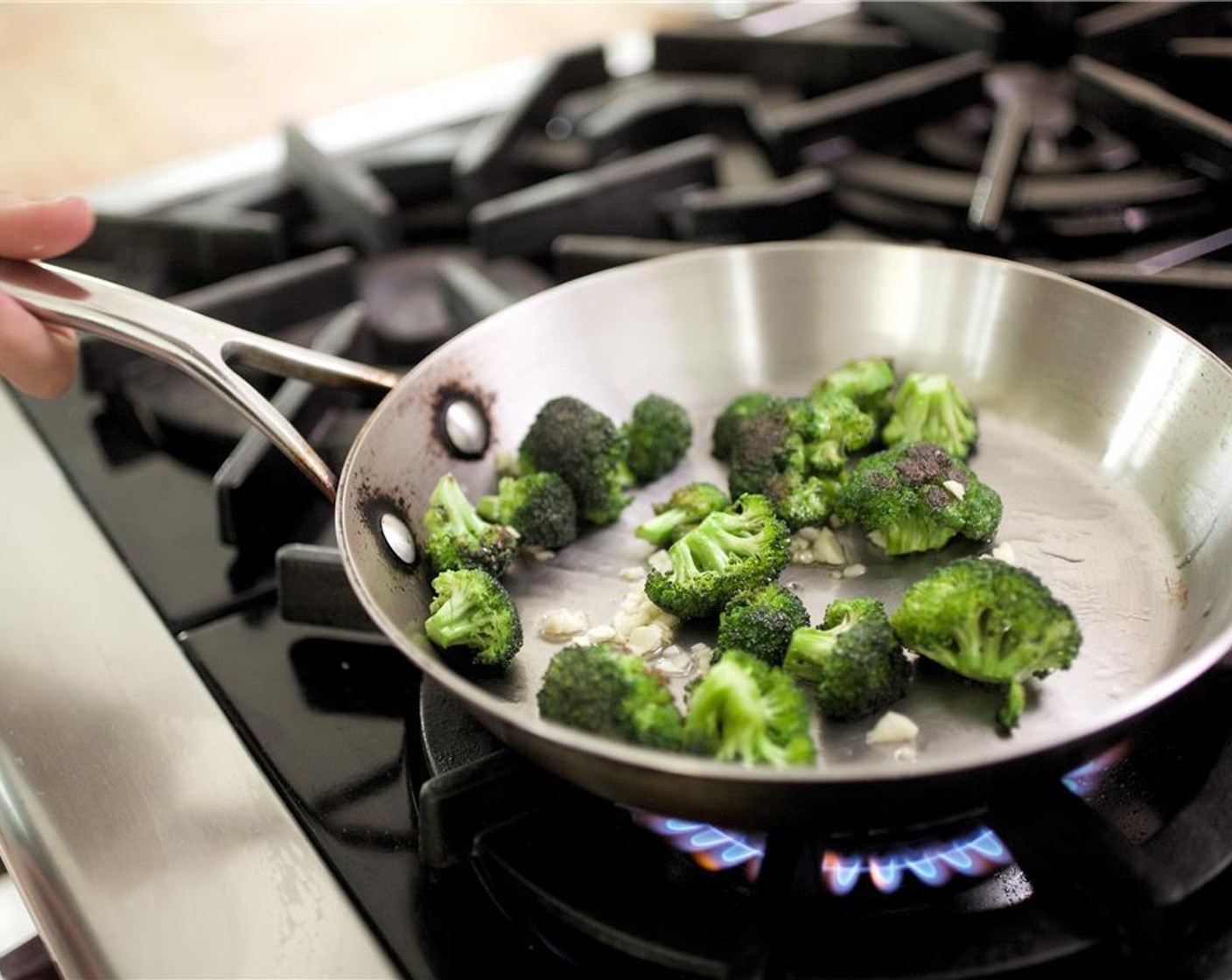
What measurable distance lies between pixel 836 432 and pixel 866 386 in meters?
0.07

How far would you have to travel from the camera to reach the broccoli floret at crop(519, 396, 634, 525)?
0.96 meters

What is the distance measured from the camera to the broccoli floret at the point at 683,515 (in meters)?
0.95

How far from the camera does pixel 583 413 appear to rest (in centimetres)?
98

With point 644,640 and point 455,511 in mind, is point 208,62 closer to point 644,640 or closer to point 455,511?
point 455,511

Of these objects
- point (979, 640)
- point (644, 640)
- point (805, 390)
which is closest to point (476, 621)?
point (644, 640)

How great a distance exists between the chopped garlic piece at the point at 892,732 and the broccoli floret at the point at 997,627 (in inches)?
2.0

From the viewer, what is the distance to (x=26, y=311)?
951 mm

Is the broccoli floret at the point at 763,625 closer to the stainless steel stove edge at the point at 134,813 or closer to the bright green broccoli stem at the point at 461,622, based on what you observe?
the bright green broccoli stem at the point at 461,622

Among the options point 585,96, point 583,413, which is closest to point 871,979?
point 583,413

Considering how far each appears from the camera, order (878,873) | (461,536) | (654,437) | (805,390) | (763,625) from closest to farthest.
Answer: (878,873) → (763,625) → (461,536) → (654,437) → (805,390)

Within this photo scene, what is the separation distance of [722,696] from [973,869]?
0.57ft

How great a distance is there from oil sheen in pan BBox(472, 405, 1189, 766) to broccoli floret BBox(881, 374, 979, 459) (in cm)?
3

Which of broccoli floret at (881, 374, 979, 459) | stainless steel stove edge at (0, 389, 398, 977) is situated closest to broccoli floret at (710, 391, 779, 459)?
broccoli floret at (881, 374, 979, 459)

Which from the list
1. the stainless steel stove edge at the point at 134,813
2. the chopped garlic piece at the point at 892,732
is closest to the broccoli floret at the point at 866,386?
the chopped garlic piece at the point at 892,732
